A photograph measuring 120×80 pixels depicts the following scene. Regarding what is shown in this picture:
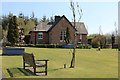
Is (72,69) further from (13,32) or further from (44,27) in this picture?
(44,27)

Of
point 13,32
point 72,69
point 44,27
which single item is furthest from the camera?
point 44,27

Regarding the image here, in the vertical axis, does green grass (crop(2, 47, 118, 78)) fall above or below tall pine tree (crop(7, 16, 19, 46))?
below

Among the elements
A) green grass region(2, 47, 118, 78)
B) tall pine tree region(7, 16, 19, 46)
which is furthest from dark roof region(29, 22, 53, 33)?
green grass region(2, 47, 118, 78)

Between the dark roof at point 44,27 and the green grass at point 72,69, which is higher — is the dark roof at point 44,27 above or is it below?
above

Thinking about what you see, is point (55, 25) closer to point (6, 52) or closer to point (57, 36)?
point (57, 36)

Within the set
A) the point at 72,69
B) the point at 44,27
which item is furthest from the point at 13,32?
the point at 44,27

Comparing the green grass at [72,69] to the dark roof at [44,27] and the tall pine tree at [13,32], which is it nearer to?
the tall pine tree at [13,32]

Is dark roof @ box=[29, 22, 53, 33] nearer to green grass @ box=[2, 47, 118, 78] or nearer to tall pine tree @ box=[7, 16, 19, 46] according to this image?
tall pine tree @ box=[7, 16, 19, 46]

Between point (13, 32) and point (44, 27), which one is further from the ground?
point (44, 27)

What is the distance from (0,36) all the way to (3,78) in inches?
1192

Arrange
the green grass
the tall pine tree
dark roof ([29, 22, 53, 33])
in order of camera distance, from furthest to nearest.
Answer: dark roof ([29, 22, 53, 33])
the tall pine tree
the green grass

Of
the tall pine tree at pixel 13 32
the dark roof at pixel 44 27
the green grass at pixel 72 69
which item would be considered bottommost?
the green grass at pixel 72 69

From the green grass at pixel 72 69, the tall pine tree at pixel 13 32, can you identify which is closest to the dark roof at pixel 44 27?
the tall pine tree at pixel 13 32

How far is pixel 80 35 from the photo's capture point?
171 ft
